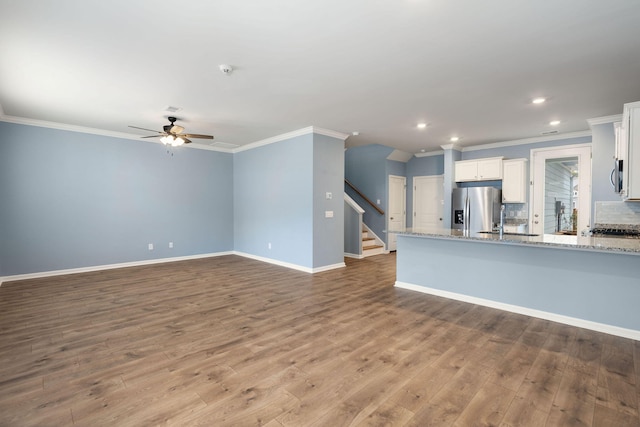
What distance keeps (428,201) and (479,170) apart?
1719 mm

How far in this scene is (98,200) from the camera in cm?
583

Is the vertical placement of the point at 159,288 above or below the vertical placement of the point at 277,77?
Answer: below

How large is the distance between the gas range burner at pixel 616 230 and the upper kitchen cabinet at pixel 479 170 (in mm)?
2206

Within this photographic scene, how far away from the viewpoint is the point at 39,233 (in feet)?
17.3

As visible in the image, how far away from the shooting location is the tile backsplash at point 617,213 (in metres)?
4.46

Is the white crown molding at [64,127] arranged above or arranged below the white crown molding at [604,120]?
above

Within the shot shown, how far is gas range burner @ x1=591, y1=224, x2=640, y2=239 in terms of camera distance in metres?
4.24

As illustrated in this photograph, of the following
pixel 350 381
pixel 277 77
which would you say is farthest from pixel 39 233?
pixel 350 381

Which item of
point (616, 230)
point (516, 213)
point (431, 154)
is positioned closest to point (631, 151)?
point (616, 230)

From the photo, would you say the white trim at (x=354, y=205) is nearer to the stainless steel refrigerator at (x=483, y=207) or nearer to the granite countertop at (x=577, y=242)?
the stainless steel refrigerator at (x=483, y=207)

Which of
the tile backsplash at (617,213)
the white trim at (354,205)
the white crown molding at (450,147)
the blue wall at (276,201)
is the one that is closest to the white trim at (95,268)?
the blue wall at (276,201)

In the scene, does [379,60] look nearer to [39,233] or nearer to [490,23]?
[490,23]

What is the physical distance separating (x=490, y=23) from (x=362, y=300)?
10.8 ft

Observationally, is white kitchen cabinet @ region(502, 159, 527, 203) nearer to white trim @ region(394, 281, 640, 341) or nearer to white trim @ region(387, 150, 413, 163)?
white trim @ region(387, 150, 413, 163)
